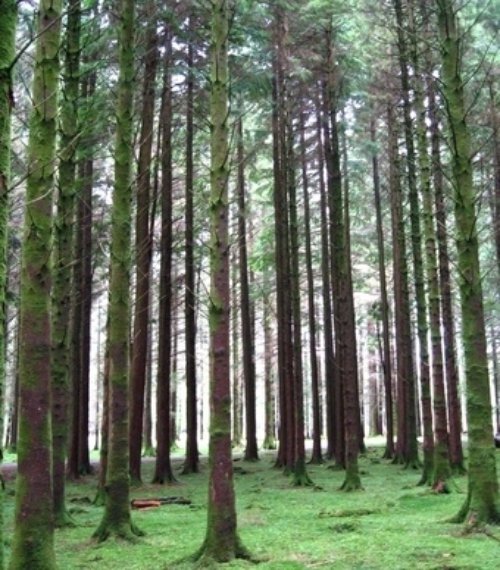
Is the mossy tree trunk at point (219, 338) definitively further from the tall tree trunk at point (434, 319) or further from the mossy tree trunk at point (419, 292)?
the mossy tree trunk at point (419, 292)

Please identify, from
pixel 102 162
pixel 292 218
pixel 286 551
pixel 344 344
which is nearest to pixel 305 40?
pixel 292 218

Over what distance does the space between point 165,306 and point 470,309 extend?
30.4ft

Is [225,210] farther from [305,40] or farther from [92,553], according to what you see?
[305,40]

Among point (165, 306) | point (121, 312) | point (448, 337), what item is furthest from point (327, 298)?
point (121, 312)

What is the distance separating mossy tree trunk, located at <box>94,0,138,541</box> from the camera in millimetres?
7566

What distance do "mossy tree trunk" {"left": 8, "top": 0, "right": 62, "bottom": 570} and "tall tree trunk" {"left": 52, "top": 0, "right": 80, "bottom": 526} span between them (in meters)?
2.79

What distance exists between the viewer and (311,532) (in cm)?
795

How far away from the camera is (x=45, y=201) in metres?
5.79

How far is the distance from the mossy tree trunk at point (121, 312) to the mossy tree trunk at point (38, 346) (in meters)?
2.20

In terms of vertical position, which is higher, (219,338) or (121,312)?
(121,312)

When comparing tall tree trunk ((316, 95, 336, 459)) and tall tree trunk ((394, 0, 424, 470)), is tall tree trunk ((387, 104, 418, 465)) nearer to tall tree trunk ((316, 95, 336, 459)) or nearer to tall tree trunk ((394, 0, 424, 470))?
tall tree trunk ((394, 0, 424, 470))

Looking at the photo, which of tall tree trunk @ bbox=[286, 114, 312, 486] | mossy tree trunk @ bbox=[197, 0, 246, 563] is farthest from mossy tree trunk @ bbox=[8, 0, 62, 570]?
tall tree trunk @ bbox=[286, 114, 312, 486]

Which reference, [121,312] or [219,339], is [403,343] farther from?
[219,339]

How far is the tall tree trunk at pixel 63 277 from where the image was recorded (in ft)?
28.2
